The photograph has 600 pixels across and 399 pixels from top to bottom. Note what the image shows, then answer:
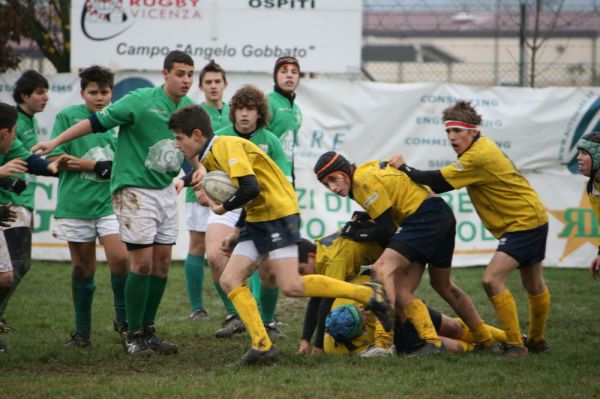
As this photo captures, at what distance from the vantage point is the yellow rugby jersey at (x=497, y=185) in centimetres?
673

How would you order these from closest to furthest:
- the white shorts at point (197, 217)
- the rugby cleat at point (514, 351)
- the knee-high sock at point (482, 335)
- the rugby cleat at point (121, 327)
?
the rugby cleat at point (514, 351) < the knee-high sock at point (482, 335) < the rugby cleat at point (121, 327) < the white shorts at point (197, 217)

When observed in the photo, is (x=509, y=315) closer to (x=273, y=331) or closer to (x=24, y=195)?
(x=273, y=331)

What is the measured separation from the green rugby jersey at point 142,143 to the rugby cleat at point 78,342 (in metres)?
1.18

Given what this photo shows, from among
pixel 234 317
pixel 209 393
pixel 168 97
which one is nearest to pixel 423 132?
pixel 234 317

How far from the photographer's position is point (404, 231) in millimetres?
6621

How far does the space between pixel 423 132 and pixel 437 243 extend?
5797 millimetres

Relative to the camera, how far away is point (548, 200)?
12258 mm

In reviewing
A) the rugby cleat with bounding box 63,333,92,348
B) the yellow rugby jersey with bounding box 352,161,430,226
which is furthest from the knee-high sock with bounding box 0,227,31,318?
the yellow rugby jersey with bounding box 352,161,430,226

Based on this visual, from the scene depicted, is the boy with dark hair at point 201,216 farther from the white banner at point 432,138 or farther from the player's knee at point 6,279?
the white banner at point 432,138

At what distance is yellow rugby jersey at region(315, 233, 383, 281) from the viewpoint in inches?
266

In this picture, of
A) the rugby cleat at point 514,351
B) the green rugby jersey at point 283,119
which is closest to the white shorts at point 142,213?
the green rugby jersey at point 283,119

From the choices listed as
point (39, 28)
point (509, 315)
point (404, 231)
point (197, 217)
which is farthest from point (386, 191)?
point (39, 28)

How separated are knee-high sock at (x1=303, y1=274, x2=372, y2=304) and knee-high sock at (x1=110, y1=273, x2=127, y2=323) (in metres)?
1.85

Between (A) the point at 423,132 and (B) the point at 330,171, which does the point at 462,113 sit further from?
(A) the point at 423,132
